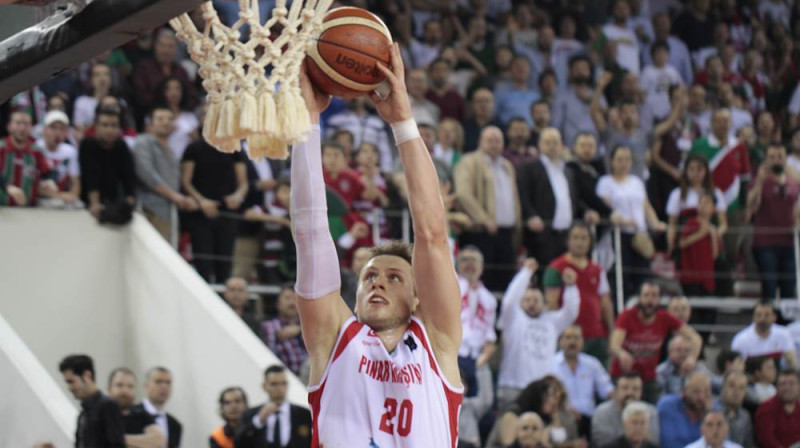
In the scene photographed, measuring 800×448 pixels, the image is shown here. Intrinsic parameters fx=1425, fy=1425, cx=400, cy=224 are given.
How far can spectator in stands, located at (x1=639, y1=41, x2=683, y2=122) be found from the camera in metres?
15.6

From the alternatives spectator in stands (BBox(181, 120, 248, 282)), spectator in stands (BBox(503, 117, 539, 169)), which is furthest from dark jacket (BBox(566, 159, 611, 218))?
spectator in stands (BBox(181, 120, 248, 282))

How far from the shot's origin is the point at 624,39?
16.2 metres

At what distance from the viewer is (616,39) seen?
1612cm

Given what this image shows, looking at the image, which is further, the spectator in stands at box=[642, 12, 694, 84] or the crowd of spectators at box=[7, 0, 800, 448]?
the spectator in stands at box=[642, 12, 694, 84]

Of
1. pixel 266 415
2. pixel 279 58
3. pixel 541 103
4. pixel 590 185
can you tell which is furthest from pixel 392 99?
pixel 541 103

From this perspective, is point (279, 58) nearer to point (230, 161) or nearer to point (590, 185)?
point (230, 161)

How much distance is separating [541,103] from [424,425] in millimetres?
9434

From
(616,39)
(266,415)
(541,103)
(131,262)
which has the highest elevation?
(616,39)

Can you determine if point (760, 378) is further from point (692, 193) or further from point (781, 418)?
point (692, 193)

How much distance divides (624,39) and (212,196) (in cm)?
678

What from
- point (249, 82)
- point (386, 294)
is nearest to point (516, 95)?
point (386, 294)

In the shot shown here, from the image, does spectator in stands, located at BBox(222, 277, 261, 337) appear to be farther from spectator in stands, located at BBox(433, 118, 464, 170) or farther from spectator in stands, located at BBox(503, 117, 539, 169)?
spectator in stands, located at BBox(503, 117, 539, 169)

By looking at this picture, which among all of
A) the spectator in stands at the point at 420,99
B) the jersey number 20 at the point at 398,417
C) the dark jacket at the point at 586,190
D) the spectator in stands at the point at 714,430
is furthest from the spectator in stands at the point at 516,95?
→ the jersey number 20 at the point at 398,417

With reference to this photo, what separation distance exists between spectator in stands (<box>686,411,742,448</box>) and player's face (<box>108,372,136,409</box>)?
4.19 metres
